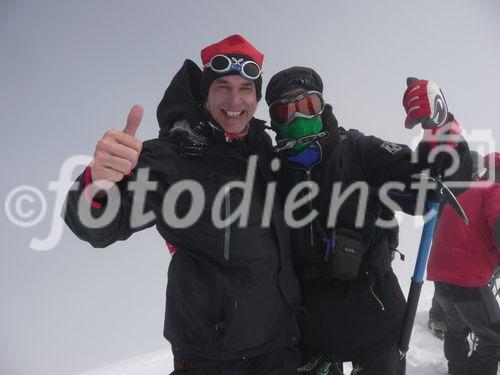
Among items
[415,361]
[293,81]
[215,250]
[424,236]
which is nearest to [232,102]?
[293,81]

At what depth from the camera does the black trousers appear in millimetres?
1858

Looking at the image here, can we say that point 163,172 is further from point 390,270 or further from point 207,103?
point 390,270

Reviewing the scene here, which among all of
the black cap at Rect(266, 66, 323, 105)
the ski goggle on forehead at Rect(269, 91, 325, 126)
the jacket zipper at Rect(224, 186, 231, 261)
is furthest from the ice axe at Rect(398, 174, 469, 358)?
the jacket zipper at Rect(224, 186, 231, 261)

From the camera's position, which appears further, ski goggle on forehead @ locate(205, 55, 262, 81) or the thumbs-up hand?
ski goggle on forehead @ locate(205, 55, 262, 81)

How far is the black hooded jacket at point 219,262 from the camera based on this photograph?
1815 mm

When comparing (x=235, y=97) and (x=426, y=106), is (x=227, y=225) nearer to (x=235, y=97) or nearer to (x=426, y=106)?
(x=235, y=97)

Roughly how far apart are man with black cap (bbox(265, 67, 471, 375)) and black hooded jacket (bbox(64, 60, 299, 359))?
187 mm

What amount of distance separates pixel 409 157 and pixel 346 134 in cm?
50

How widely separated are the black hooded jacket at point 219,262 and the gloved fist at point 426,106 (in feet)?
3.59

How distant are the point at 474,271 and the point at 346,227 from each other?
94.0 inches

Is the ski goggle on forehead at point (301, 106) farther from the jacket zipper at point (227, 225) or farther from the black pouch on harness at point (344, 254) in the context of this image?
the black pouch on harness at point (344, 254)

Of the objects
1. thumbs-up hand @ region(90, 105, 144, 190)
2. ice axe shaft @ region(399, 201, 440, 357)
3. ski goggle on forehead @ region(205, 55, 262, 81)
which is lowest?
ice axe shaft @ region(399, 201, 440, 357)

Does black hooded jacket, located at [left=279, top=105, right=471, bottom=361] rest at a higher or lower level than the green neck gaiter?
lower

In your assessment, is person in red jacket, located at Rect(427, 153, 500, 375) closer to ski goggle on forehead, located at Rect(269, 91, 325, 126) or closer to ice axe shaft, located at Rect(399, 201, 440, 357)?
ice axe shaft, located at Rect(399, 201, 440, 357)
